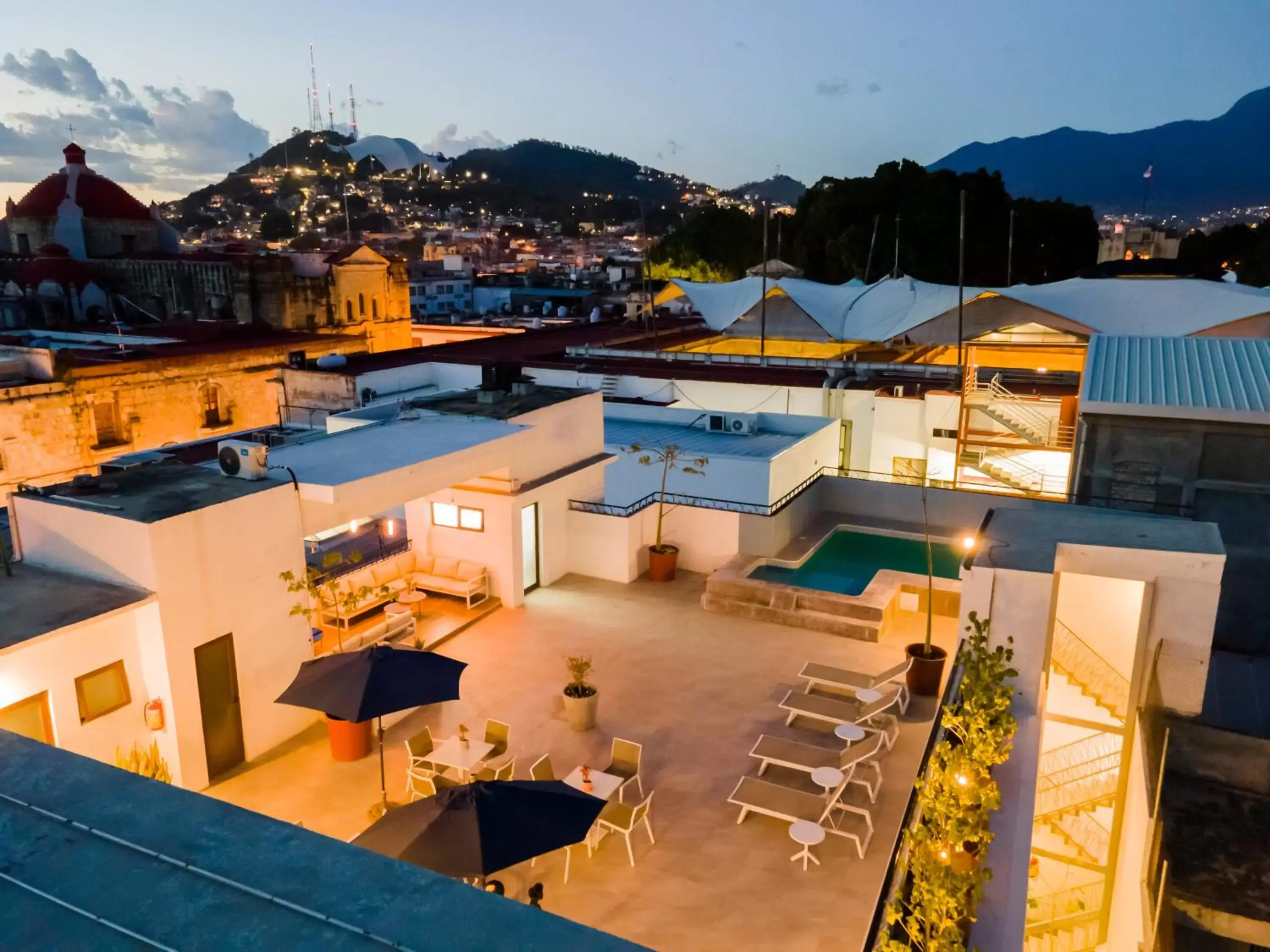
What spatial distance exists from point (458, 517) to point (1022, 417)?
1290 centimetres

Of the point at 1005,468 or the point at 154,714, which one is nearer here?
the point at 154,714

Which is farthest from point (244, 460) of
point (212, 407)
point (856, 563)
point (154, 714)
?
point (212, 407)

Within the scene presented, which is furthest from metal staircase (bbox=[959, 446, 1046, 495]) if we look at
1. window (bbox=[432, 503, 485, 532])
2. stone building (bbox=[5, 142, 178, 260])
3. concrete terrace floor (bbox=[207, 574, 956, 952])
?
stone building (bbox=[5, 142, 178, 260])

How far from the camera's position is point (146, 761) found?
842cm

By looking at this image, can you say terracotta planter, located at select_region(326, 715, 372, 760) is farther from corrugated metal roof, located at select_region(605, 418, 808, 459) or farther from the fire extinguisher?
corrugated metal roof, located at select_region(605, 418, 808, 459)

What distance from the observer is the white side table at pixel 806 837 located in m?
7.60

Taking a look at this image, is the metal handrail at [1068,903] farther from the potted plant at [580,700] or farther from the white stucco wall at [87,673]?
the white stucco wall at [87,673]

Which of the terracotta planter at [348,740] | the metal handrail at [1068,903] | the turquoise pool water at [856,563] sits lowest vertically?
the metal handrail at [1068,903]

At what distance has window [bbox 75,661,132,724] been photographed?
7980 millimetres

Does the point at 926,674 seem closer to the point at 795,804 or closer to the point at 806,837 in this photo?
the point at 795,804

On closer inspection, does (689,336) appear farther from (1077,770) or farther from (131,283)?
(131,283)

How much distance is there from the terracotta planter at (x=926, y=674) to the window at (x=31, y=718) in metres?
9.16

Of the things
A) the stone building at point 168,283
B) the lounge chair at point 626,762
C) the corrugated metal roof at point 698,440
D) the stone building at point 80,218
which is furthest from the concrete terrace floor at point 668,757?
the stone building at point 80,218

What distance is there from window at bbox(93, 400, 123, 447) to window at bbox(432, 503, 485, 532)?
739 inches
